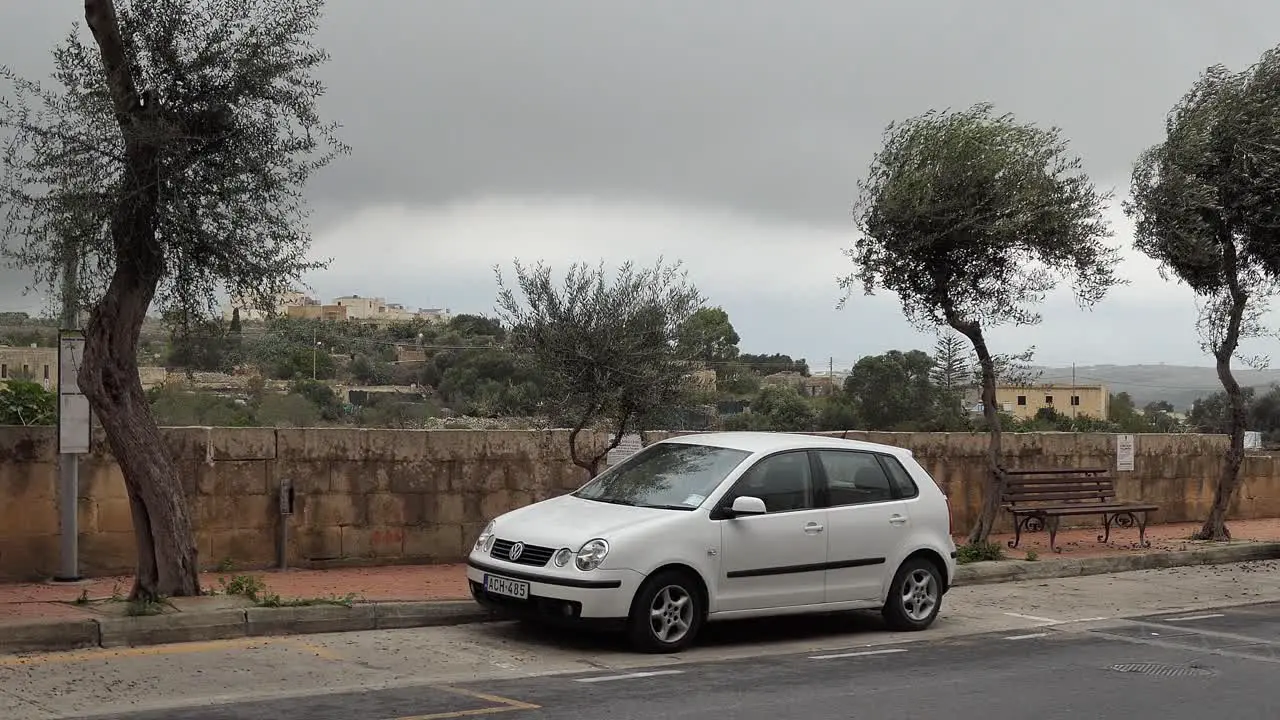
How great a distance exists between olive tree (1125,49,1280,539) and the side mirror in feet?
30.2

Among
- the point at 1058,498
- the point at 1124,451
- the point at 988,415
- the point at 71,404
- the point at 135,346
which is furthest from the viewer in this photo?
the point at 1124,451

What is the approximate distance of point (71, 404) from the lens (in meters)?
10.7

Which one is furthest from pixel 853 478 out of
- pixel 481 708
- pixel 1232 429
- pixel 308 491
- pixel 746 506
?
pixel 1232 429

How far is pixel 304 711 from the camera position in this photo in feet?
23.3

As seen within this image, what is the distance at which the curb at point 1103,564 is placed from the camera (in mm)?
13844

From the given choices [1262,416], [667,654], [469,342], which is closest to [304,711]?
[667,654]

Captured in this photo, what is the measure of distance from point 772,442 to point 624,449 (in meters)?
3.28

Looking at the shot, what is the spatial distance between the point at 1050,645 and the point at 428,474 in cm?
632

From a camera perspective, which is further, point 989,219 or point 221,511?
point 989,219

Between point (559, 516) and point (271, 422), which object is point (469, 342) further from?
point (559, 516)

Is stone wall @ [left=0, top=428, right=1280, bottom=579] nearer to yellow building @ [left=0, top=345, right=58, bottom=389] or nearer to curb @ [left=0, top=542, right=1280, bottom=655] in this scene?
curb @ [left=0, top=542, right=1280, bottom=655]

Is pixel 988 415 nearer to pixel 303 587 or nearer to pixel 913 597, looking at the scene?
pixel 913 597

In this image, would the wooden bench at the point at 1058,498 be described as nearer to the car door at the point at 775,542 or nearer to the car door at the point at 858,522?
the car door at the point at 858,522

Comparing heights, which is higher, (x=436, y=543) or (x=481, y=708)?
(x=436, y=543)
